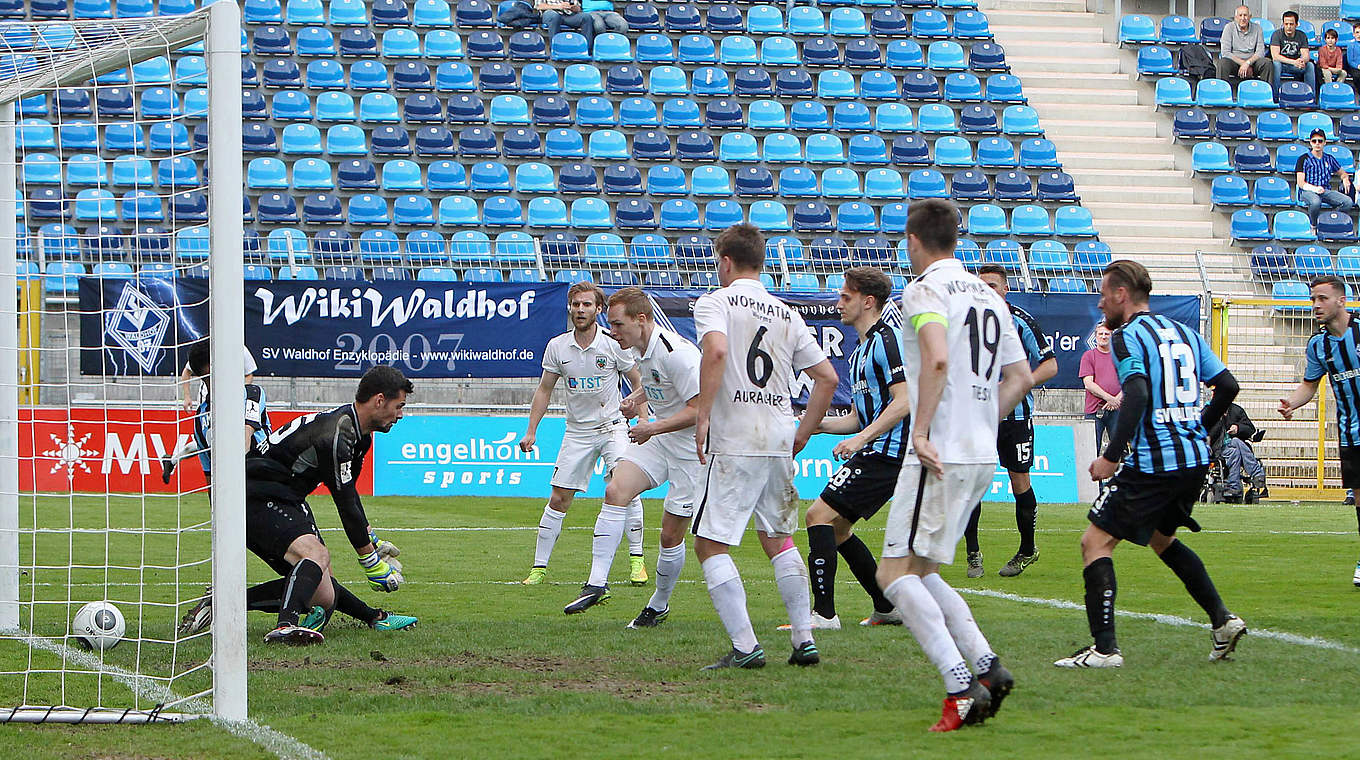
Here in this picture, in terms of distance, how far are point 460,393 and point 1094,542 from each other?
1280cm

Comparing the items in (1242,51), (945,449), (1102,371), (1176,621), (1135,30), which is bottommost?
(1176,621)

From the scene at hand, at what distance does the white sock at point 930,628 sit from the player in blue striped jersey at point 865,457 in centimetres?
214

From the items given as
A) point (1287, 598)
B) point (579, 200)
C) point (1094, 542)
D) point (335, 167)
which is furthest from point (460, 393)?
point (1094, 542)

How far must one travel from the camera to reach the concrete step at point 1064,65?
28609mm

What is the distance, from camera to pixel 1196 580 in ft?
23.6

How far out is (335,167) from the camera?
77.2 ft

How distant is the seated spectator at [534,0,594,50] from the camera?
26.2 meters

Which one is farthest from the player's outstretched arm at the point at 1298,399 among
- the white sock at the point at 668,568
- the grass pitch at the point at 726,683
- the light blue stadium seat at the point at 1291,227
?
the light blue stadium seat at the point at 1291,227

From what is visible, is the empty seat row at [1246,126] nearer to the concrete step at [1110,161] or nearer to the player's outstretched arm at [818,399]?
the concrete step at [1110,161]

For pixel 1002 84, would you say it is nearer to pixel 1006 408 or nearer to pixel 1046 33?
pixel 1046 33

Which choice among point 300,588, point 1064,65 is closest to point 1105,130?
point 1064,65

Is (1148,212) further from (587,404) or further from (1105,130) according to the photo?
(587,404)

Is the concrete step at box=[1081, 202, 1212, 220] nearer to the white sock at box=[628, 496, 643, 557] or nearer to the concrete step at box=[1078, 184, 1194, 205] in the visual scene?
the concrete step at box=[1078, 184, 1194, 205]

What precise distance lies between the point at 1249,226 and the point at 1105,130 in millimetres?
3954
